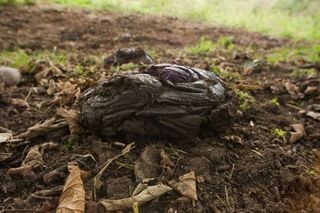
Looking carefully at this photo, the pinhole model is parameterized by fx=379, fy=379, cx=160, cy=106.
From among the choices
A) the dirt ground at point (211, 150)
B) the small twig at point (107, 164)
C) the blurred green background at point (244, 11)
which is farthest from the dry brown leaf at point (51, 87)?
the blurred green background at point (244, 11)

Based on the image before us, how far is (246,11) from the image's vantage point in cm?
1073

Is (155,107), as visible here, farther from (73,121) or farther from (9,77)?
(9,77)

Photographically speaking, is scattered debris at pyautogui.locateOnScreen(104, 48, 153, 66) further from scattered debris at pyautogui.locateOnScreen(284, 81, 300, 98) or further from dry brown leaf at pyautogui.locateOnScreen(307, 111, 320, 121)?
dry brown leaf at pyautogui.locateOnScreen(307, 111, 320, 121)

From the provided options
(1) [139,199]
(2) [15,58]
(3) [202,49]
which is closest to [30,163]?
(1) [139,199]

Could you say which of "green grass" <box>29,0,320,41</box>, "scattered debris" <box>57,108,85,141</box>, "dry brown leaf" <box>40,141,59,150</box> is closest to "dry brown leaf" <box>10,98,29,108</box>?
"scattered debris" <box>57,108,85,141</box>

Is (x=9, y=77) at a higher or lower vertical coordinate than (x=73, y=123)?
lower

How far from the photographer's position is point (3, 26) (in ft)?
20.1

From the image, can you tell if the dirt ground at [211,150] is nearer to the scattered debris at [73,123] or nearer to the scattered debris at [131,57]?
the scattered debris at [73,123]

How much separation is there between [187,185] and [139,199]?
306 mm

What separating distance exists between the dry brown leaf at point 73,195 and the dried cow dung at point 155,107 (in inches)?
16.4

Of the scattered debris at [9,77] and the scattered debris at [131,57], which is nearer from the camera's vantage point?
the scattered debris at [9,77]

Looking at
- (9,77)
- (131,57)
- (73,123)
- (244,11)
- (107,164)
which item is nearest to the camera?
(107,164)

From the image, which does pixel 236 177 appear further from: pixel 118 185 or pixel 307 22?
pixel 307 22

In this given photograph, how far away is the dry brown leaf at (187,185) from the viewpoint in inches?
86.4
